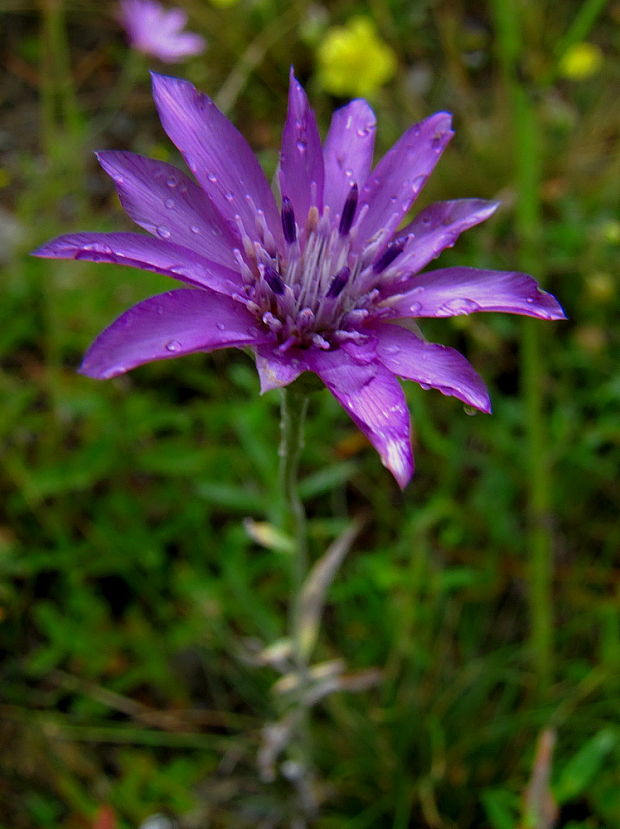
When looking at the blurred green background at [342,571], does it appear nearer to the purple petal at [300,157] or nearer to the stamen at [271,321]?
the purple petal at [300,157]

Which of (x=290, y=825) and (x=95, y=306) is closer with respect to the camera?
(x=290, y=825)

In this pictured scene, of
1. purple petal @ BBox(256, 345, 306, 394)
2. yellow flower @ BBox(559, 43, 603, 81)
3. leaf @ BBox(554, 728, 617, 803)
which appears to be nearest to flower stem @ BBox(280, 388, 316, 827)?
purple petal @ BBox(256, 345, 306, 394)

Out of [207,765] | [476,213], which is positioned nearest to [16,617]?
[207,765]

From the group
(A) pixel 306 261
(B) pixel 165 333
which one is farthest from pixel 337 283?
(B) pixel 165 333

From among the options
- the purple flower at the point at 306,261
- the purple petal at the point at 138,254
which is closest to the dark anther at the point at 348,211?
the purple flower at the point at 306,261

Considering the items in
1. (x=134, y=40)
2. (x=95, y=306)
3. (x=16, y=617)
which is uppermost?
(x=134, y=40)

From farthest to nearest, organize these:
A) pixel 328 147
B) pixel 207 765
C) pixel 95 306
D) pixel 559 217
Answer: pixel 559 217 < pixel 95 306 < pixel 207 765 < pixel 328 147

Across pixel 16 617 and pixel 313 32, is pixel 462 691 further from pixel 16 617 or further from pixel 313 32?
pixel 313 32
